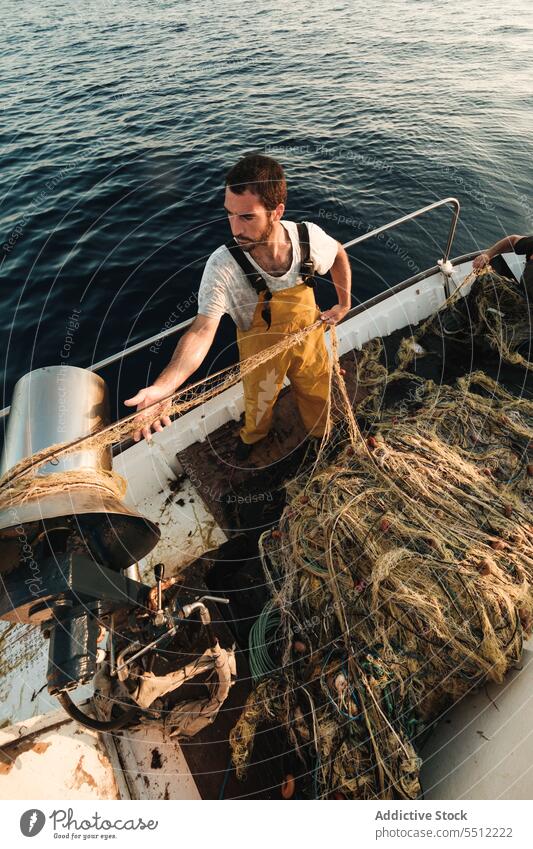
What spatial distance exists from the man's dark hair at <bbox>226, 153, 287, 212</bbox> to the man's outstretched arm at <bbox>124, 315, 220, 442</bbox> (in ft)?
3.12

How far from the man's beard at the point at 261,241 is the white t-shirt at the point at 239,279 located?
0.07 metres

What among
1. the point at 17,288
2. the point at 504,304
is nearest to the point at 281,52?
the point at 17,288

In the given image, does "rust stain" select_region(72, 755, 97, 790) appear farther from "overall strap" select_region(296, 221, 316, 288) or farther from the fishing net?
"overall strap" select_region(296, 221, 316, 288)

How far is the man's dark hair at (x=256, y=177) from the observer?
9.77 feet

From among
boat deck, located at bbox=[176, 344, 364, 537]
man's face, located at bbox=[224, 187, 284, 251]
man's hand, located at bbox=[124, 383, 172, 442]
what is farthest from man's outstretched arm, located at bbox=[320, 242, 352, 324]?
man's hand, located at bbox=[124, 383, 172, 442]

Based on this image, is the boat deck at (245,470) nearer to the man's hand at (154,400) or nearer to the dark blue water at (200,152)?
the man's hand at (154,400)

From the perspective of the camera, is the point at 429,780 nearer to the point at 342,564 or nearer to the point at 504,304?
the point at 342,564

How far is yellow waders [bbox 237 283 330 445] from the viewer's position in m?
3.56

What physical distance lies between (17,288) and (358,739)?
948 centimetres

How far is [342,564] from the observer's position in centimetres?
286

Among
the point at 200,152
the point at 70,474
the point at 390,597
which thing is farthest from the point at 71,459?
the point at 200,152

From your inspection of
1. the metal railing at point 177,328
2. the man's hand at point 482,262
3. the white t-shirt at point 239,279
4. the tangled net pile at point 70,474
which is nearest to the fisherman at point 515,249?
the man's hand at point 482,262

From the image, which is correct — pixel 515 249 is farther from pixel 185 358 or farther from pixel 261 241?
pixel 185 358

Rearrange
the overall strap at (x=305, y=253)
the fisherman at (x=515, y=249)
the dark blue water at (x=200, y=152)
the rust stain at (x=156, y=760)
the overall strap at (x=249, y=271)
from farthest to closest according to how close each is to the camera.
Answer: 1. the dark blue water at (x=200, y=152)
2. the fisherman at (x=515, y=249)
3. the overall strap at (x=305, y=253)
4. the overall strap at (x=249, y=271)
5. the rust stain at (x=156, y=760)
